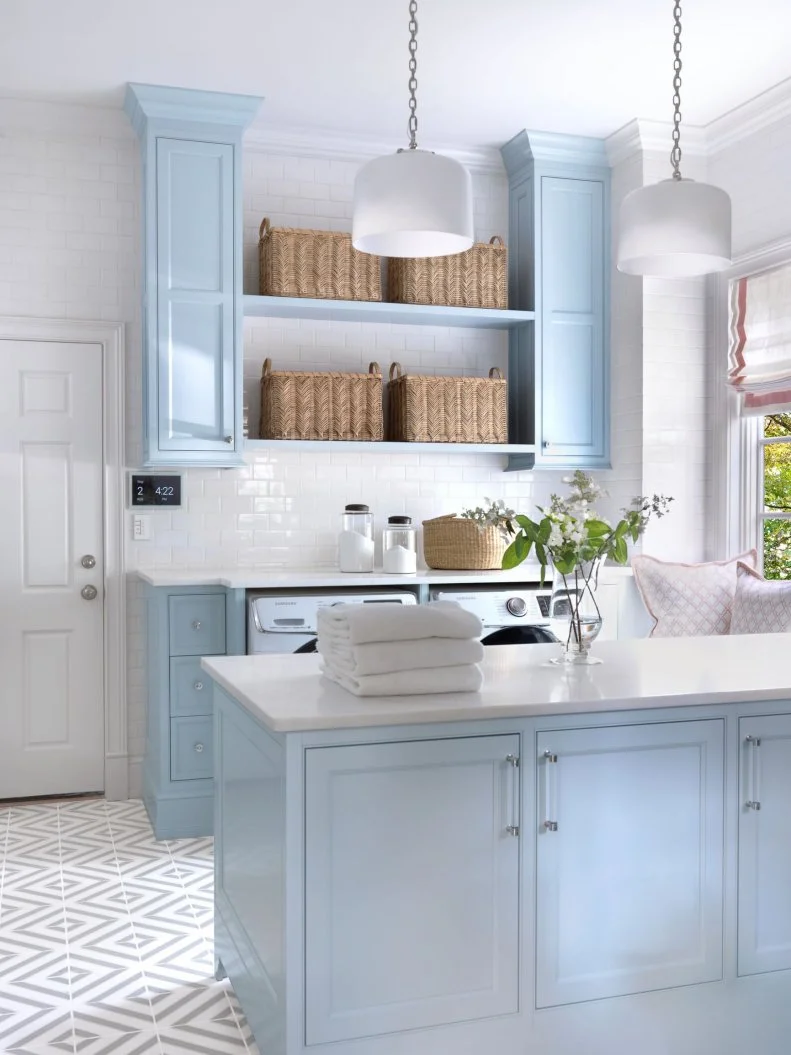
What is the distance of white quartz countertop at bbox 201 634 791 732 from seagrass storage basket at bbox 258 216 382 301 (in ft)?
7.81

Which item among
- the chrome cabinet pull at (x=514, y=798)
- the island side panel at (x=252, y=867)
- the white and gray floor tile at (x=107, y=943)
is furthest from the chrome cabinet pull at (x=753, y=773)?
the white and gray floor tile at (x=107, y=943)

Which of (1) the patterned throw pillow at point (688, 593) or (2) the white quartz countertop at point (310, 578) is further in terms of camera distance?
(1) the patterned throw pillow at point (688, 593)

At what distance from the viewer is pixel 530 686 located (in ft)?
7.76

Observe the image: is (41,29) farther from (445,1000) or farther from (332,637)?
(445,1000)

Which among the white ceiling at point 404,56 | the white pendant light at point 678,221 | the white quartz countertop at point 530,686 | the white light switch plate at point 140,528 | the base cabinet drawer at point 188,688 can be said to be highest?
the white ceiling at point 404,56

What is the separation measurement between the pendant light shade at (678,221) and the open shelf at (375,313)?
93.5 inches

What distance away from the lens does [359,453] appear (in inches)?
203

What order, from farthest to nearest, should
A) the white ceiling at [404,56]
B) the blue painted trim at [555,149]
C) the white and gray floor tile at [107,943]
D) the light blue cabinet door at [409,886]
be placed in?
the blue painted trim at [555,149], the white ceiling at [404,56], the white and gray floor tile at [107,943], the light blue cabinet door at [409,886]

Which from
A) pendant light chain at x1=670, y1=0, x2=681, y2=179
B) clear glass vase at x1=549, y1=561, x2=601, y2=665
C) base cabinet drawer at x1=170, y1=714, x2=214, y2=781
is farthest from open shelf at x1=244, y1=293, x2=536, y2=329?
clear glass vase at x1=549, y1=561, x2=601, y2=665

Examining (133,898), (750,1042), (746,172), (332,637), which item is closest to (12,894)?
(133,898)

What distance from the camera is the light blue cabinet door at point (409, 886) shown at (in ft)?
6.76

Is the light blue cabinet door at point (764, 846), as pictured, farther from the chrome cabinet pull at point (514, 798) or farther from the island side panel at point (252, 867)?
the island side panel at point (252, 867)

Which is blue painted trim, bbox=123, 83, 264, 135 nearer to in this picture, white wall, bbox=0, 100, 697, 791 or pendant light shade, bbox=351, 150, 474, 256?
white wall, bbox=0, 100, 697, 791

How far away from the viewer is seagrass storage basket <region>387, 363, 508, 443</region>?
16.2 ft
